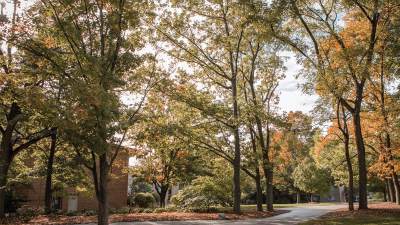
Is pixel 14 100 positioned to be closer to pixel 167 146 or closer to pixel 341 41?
pixel 167 146

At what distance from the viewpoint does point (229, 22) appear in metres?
25.0

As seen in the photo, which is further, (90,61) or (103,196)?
(103,196)

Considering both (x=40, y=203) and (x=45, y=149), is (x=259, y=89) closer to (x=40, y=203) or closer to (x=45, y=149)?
(x=45, y=149)

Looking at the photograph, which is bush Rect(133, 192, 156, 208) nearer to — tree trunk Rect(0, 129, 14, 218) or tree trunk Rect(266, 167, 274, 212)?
tree trunk Rect(266, 167, 274, 212)

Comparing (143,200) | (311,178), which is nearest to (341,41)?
(143,200)

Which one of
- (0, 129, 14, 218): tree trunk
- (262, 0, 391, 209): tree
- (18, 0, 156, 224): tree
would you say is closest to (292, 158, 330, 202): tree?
(262, 0, 391, 209): tree

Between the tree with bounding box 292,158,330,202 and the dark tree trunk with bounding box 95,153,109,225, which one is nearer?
the dark tree trunk with bounding box 95,153,109,225

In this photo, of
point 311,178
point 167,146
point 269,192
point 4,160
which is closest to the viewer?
point 4,160

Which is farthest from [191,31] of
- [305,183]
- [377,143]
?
[305,183]

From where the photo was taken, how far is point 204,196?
2606cm

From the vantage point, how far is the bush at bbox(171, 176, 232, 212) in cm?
2570

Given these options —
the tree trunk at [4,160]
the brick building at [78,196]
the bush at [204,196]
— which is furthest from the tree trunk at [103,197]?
the brick building at [78,196]

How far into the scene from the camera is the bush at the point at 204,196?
25.7 metres

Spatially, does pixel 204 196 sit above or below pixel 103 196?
below
